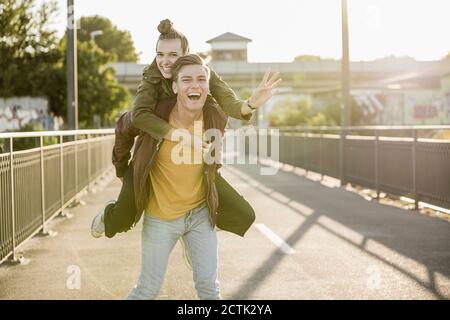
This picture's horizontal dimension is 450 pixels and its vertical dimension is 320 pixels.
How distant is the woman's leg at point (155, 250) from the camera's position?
4355 millimetres

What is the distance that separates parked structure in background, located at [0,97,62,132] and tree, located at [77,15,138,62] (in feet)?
157

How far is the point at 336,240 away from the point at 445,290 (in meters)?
3.15

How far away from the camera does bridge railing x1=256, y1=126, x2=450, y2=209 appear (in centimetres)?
1284

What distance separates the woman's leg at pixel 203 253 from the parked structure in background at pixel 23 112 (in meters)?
34.5

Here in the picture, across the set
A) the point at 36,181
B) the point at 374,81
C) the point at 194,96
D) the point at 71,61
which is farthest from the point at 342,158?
the point at 374,81

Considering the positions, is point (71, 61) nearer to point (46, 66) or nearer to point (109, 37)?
point (46, 66)

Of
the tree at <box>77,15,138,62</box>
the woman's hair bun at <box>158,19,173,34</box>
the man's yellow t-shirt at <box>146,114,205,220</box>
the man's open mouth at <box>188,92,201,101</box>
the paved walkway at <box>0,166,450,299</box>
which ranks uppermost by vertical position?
the tree at <box>77,15,138,62</box>

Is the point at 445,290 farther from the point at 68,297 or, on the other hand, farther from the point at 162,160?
the point at 162,160

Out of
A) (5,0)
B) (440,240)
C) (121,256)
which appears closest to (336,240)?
(440,240)

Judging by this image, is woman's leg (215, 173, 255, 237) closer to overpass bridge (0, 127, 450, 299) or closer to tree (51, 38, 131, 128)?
overpass bridge (0, 127, 450, 299)

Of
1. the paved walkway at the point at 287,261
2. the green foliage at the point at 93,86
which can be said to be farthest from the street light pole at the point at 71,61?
the green foliage at the point at 93,86

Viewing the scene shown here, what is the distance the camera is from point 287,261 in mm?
8703

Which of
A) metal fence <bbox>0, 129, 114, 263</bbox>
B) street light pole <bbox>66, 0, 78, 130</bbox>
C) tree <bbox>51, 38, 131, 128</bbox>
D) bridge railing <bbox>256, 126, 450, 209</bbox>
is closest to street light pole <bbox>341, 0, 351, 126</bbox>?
bridge railing <bbox>256, 126, 450, 209</bbox>
